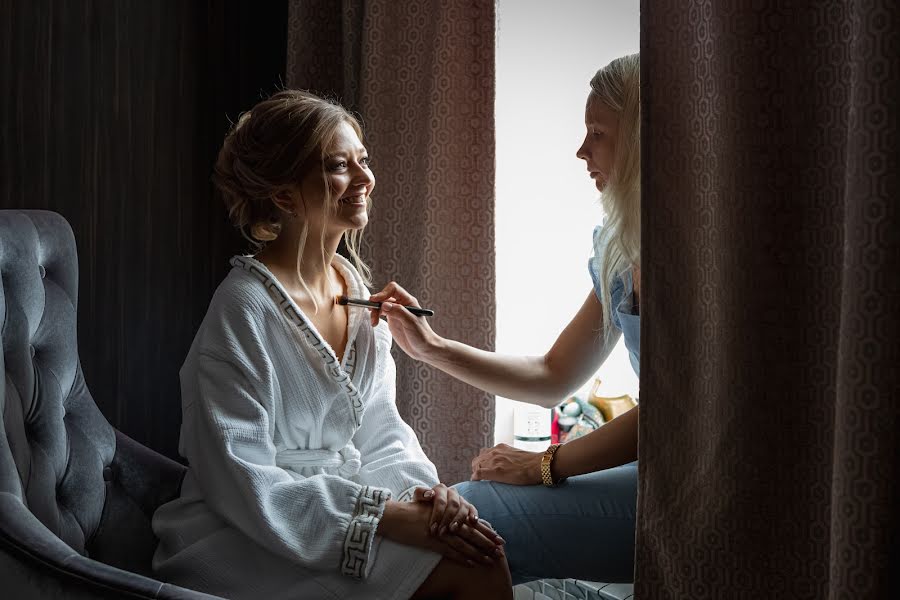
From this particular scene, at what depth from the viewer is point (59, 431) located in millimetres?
1271

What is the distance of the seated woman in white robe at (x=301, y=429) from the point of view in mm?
1130

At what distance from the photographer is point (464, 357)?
161 centimetres

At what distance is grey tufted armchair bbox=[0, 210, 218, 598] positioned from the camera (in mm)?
1190

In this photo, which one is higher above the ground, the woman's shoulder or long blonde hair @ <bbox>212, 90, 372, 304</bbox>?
long blonde hair @ <bbox>212, 90, 372, 304</bbox>

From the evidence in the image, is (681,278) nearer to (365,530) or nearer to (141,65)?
(365,530)

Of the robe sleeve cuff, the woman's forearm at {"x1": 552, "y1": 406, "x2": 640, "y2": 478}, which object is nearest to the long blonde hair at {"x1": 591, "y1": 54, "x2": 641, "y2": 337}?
the woman's forearm at {"x1": 552, "y1": 406, "x2": 640, "y2": 478}

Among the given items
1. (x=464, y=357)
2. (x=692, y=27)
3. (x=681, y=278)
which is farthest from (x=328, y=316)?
(x=692, y=27)

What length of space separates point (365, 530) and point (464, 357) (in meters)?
0.55

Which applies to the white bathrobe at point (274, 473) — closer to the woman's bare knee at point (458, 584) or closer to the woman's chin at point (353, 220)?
the woman's bare knee at point (458, 584)

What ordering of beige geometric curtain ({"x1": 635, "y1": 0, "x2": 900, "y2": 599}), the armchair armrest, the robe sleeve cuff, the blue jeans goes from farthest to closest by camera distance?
the blue jeans → the robe sleeve cuff → the armchair armrest → beige geometric curtain ({"x1": 635, "y1": 0, "x2": 900, "y2": 599})

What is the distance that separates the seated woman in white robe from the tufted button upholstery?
0.37 ft

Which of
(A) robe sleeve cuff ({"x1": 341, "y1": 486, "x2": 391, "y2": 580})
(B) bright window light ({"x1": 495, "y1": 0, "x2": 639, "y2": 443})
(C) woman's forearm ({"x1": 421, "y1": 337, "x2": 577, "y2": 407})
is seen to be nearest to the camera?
(A) robe sleeve cuff ({"x1": 341, "y1": 486, "x2": 391, "y2": 580})

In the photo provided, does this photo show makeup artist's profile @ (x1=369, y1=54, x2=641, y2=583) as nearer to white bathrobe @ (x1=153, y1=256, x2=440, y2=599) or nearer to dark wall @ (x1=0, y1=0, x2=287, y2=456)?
white bathrobe @ (x1=153, y1=256, x2=440, y2=599)

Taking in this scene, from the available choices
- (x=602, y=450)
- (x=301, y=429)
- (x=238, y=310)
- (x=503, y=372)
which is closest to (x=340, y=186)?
(x=238, y=310)
